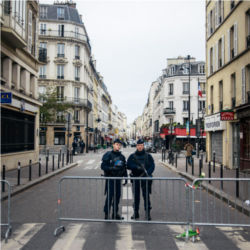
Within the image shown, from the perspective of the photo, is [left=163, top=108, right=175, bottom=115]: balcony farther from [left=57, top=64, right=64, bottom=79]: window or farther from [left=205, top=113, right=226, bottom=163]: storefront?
[left=205, top=113, right=226, bottom=163]: storefront

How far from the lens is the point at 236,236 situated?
6.07 metres

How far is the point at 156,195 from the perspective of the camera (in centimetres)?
1025

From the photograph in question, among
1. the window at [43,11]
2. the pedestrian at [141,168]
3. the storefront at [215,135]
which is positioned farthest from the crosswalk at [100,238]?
the window at [43,11]

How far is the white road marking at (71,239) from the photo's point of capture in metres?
5.41

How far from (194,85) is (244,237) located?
182 feet

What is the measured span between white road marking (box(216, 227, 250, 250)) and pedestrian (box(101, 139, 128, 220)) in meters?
2.21

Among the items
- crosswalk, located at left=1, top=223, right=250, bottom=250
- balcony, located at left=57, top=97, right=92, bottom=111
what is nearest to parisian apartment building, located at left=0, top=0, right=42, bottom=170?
crosswalk, located at left=1, top=223, right=250, bottom=250

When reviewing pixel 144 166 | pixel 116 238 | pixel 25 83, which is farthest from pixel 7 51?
pixel 116 238

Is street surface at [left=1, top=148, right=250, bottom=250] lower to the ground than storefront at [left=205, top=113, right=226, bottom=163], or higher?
lower

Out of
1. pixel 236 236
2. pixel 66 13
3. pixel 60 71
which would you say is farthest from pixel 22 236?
pixel 66 13

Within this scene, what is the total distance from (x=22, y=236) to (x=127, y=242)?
6.39ft

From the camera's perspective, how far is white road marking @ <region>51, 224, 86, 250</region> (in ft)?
17.7

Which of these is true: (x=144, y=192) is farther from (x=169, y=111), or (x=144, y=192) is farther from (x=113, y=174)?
(x=169, y=111)

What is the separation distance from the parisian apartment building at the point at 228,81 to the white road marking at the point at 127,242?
12151 mm
